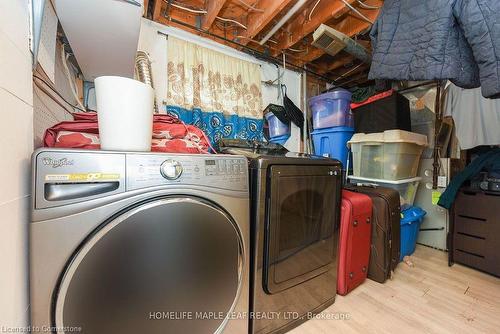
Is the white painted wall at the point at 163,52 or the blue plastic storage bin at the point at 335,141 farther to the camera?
the blue plastic storage bin at the point at 335,141

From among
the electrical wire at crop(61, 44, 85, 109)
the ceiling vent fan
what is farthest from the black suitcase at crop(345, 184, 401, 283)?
the electrical wire at crop(61, 44, 85, 109)

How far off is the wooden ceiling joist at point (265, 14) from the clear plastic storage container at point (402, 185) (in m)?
1.55

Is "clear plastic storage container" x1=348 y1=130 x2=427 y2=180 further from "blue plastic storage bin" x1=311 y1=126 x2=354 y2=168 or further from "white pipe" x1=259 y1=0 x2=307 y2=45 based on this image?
"white pipe" x1=259 y1=0 x2=307 y2=45

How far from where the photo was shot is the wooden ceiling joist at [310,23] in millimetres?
1559

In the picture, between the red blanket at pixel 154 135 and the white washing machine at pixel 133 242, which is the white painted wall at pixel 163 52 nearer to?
the red blanket at pixel 154 135

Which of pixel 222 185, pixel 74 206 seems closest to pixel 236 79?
pixel 222 185

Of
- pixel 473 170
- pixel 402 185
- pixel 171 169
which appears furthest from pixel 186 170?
pixel 473 170

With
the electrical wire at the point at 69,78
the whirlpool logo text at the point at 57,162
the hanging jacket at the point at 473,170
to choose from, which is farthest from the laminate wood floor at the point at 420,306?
the electrical wire at the point at 69,78

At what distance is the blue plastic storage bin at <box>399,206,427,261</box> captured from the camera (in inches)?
72.1

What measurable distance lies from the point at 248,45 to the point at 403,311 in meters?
2.38

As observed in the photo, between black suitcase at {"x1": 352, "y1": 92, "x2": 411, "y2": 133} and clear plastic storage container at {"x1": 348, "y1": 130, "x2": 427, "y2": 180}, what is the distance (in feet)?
0.32

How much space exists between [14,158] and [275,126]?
1.97 m

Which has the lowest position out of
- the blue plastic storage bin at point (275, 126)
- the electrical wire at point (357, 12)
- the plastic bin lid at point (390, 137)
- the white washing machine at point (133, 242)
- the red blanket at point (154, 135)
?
the white washing machine at point (133, 242)

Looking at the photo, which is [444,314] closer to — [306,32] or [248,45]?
[306,32]
